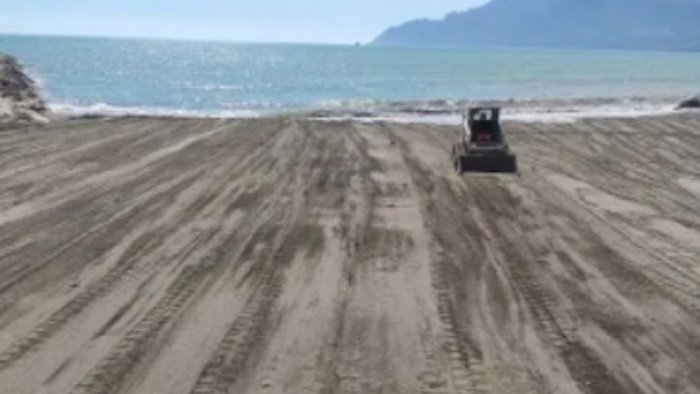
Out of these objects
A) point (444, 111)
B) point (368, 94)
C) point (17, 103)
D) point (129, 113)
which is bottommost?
point (368, 94)

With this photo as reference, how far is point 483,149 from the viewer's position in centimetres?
2369

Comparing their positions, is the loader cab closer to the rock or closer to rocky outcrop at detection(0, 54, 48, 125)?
rocky outcrop at detection(0, 54, 48, 125)

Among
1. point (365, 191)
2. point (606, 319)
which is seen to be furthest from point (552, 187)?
point (606, 319)

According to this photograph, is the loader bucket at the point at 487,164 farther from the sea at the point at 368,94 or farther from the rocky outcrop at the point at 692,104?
the rocky outcrop at the point at 692,104

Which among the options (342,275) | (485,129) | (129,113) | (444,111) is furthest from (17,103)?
(342,275)

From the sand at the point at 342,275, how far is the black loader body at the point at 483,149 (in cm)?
59

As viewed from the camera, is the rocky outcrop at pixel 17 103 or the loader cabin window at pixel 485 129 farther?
the rocky outcrop at pixel 17 103

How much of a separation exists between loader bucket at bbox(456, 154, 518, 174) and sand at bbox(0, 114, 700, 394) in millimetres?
539

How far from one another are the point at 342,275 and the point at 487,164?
10.3 meters

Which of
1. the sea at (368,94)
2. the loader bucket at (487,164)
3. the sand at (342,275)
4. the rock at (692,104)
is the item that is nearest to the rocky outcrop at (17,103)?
the sea at (368,94)

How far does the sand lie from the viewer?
10.4 metres

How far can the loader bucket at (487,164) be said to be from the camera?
2344 cm

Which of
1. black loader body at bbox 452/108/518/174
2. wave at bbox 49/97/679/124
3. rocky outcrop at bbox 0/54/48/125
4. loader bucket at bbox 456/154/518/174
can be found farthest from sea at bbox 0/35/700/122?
loader bucket at bbox 456/154/518/174

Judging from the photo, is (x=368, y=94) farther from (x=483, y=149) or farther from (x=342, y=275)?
(x=342, y=275)
